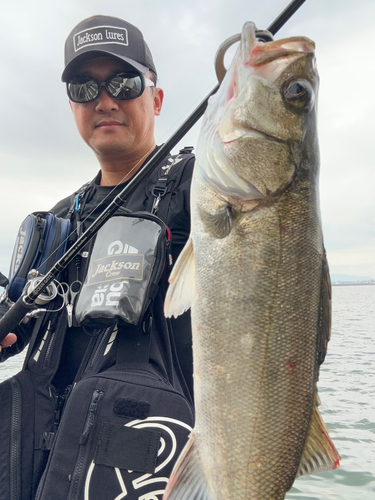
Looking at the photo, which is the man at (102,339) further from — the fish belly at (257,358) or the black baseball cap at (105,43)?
the fish belly at (257,358)

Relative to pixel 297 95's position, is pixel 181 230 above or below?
below

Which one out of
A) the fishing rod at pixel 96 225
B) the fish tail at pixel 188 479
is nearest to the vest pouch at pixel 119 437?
the fish tail at pixel 188 479

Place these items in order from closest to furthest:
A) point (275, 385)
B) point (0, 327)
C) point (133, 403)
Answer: point (275, 385) → point (133, 403) → point (0, 327)

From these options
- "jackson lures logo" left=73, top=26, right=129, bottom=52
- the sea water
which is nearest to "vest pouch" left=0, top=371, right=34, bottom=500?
"jackson lures logo" left=73, top=26, right=129, bottom=52

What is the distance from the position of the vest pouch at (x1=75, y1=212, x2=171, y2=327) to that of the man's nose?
753 millimetres

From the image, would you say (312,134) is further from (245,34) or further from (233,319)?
(233,319)

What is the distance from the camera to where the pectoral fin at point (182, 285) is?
1.53m

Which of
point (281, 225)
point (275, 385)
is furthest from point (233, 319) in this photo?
point (281, 225)

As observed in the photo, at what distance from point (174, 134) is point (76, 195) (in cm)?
102

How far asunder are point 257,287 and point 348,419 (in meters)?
6.64

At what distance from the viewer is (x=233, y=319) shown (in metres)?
1.40

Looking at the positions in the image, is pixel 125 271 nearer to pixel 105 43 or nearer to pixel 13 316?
pixel 13 316

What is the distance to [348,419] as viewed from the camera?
683 centimetres

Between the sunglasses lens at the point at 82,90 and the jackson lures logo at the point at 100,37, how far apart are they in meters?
0.20
